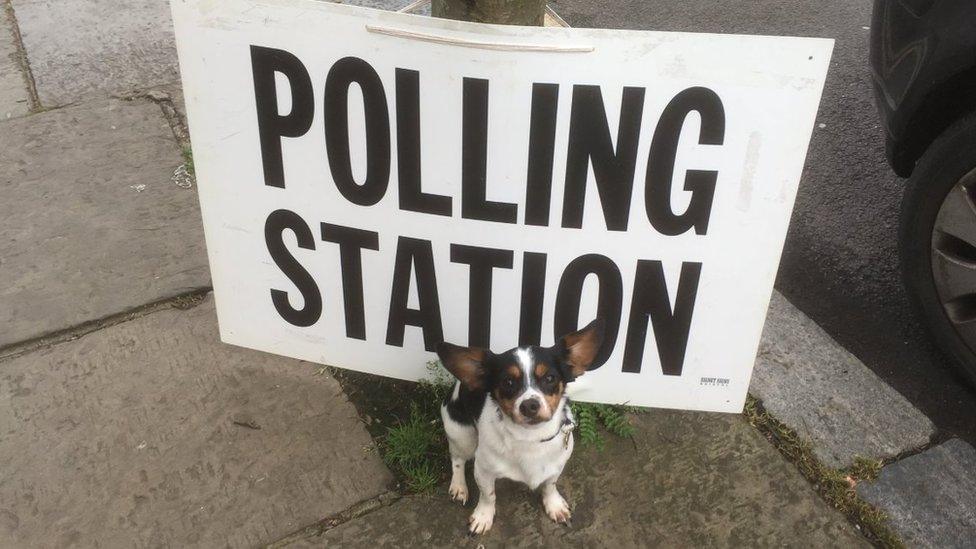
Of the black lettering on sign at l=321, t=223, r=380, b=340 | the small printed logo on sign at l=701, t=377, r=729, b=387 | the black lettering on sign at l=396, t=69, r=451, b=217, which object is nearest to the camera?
the black lettering on sign at l=396, t=69, r=451, b=217

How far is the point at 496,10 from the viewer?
7.67 ft

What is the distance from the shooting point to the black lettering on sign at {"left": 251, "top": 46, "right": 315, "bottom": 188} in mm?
2158

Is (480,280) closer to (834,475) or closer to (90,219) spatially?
(834,475)

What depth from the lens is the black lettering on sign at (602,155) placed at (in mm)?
2076

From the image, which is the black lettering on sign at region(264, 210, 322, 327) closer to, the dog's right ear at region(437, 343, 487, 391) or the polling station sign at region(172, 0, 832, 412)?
the polling station sign at region(172, 0, 832, 412)

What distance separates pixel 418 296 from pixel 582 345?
589 millimetres

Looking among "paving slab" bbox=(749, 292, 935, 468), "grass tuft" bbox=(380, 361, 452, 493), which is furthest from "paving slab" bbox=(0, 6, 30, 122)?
"paving slab" bbox=(749, 292, 935, 468)

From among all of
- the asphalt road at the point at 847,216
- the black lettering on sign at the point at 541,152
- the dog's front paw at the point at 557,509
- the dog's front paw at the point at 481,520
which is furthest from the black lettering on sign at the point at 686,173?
the asphalt road at the point at 847,216

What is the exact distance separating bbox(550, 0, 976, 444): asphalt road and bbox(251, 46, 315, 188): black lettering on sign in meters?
2.02

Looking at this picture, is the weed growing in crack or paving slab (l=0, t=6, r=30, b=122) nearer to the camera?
the weed growing in crack

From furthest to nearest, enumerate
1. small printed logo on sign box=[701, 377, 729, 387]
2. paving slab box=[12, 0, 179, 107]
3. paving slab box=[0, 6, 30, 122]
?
paving slab box=[12, 0, 179, 107] → paving slab box=[0, 6, 30, 122] → small printed logo on sign box=[701, 377, 729, 387]

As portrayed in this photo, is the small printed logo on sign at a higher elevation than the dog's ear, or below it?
below

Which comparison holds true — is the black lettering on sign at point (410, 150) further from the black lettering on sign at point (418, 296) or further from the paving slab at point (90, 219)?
the paving slab at point (90, 219)

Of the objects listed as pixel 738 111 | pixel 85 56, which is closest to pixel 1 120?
pixel 85 56
